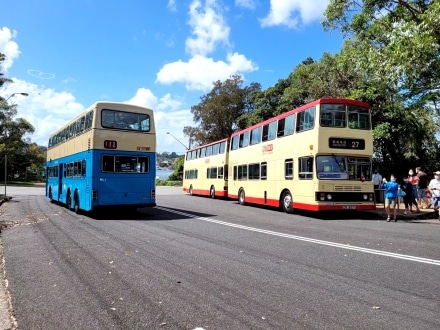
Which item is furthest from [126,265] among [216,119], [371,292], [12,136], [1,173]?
[1,173]

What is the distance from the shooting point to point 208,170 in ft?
101

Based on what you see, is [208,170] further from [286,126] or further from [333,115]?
[333,115]

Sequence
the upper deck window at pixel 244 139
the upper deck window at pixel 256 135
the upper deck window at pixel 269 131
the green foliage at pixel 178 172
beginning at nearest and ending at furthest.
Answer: the upper deck window at pixel 269 131 < the upper deck window at pixel 256 135 < the upper deck window at pixel 244 139 < the green foliage at pixel 178 172

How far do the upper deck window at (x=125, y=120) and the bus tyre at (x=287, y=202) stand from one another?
255 inches

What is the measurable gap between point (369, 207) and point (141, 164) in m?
8.65

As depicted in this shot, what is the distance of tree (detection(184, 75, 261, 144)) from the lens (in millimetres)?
59812

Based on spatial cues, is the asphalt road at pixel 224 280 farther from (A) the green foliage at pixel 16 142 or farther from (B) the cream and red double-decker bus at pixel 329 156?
(A) the green foliage at pixel 16 142

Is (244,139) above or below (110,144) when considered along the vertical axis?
above

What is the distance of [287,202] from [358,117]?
4.57 m

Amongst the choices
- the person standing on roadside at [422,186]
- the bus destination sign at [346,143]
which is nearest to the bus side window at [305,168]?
the bus destination sign at [346,143]

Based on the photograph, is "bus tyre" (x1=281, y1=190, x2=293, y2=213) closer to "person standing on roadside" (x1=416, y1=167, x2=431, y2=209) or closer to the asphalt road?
"person standing on roadside" (x1=416, y1=167, x2=431, y2=209)

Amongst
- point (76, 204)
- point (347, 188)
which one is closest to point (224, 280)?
point (347, 188)

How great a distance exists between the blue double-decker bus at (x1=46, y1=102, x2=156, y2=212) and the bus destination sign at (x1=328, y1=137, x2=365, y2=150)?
6.62 metres

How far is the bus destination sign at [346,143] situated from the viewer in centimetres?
1505
